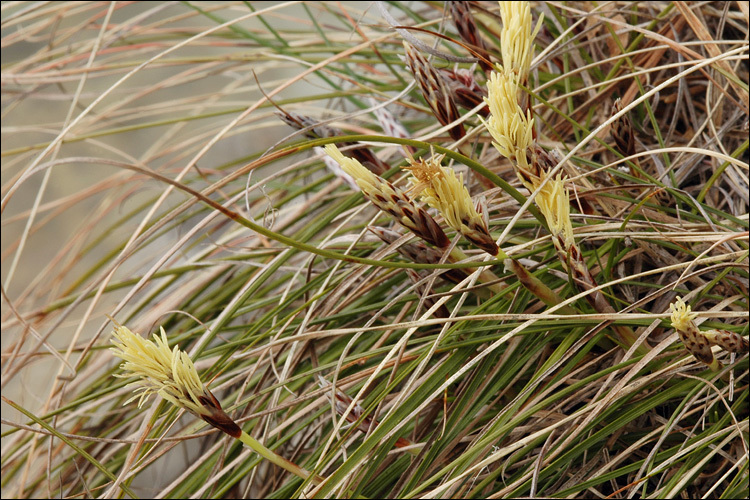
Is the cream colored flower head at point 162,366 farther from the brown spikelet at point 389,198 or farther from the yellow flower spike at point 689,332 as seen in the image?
the yellow flower spike at point 689,332

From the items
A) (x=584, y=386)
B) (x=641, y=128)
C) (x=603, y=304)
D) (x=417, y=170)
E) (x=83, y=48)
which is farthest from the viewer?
(x=83, y=48)

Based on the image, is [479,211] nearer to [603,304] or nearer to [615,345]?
[603,304]

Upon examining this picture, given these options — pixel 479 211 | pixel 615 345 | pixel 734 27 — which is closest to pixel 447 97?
pixel 479 211

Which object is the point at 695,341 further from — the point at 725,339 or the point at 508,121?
the point at 508,121

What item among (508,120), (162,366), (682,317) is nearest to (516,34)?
(508,120)

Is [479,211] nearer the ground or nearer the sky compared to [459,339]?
nearer the sky

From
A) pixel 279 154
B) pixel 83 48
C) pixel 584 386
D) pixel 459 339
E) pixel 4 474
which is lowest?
pixel 584 386

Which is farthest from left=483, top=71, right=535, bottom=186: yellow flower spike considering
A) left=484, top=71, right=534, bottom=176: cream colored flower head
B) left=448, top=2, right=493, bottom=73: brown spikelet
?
left=448, top=2, right=493, bottom=73: brown spikelet
